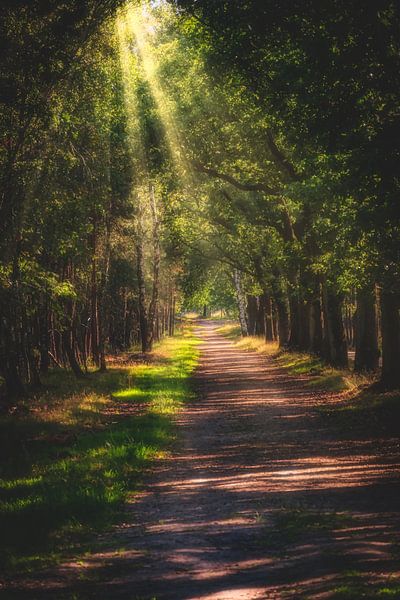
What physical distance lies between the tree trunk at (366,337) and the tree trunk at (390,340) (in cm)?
241

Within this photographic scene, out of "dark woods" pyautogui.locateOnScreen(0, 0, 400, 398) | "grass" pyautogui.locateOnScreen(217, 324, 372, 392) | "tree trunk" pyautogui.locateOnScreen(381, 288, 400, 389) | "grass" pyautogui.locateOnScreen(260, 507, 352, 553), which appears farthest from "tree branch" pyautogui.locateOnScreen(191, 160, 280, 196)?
"grass" pyautogui.locateOnScreen(260, 507, 352, 553)

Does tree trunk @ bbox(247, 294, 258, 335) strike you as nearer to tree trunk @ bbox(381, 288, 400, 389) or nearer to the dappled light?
the dappled light

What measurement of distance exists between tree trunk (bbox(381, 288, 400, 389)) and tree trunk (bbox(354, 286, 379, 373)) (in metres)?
2.41

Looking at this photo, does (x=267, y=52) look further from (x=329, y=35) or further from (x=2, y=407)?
(x=2, y=407)

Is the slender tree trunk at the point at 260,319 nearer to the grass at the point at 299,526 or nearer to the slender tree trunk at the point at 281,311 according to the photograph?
the slender tree trunk at the point at 281,311

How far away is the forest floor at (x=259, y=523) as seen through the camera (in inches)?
234

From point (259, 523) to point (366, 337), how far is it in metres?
15.1

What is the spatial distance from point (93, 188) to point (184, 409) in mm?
7870

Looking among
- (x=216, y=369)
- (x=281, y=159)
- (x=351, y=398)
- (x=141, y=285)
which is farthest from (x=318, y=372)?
(x=141, y=285)

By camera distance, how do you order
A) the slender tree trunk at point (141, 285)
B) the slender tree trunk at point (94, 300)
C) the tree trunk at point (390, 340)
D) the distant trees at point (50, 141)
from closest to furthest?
the distant trees at point (50, 141)
the tree trunk at point (390, 340)
the slender tree trunk at point (94, 300)
the slender tree trunk at point (141, 285)

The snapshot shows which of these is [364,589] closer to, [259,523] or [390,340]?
[259,523]

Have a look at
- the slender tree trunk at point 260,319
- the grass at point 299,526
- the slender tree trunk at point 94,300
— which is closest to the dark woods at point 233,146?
the slender tree trunk at point 94,300

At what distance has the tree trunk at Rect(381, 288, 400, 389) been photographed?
1822 cm

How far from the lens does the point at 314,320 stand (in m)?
31.9
